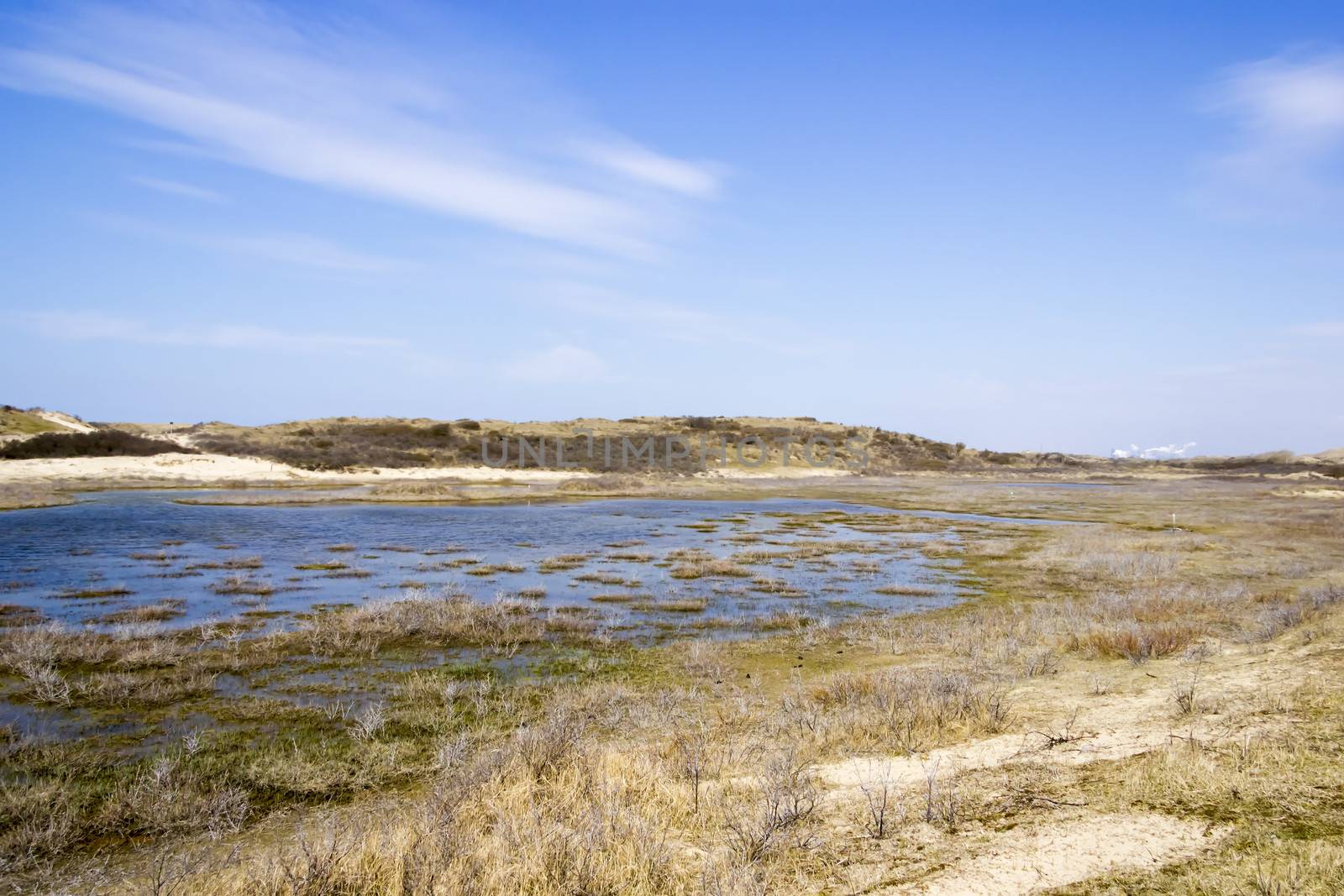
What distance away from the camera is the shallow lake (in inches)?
744

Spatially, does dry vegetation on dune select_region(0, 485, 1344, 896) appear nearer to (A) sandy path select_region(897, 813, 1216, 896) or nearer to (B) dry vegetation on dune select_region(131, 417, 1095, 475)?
(A) sandy path select_region(897, 813, 1216, 896)

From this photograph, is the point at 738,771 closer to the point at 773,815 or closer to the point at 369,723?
the point at 773,815

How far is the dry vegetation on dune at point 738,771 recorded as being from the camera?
5406mm

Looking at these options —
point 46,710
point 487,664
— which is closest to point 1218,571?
point 487,664

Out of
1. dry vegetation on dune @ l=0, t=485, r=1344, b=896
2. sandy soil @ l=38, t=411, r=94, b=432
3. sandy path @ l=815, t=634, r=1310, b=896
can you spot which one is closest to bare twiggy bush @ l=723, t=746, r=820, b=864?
dry vegetation on dune @ l=0, t=485, r=1344, b=896

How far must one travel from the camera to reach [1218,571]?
23016 mm

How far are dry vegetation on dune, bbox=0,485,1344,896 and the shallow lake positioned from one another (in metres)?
4.18

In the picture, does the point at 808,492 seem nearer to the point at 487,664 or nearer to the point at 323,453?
the point at 323,453

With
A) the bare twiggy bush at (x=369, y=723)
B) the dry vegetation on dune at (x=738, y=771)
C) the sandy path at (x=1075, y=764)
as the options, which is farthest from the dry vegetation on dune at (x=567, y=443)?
the sandy path at (x=1075, y=764)

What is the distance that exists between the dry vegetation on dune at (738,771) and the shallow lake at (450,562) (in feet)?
13.7

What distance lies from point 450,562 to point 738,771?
19.7m

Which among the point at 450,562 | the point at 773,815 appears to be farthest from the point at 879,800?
the point at 450,562

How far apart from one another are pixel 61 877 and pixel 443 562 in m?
19.4

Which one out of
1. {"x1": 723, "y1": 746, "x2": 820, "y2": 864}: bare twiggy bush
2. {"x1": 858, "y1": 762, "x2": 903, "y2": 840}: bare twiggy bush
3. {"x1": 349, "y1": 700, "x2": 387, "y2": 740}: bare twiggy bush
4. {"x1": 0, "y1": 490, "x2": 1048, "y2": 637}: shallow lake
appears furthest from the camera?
{"x1": 0, "y1": 490, "x2": 1048, "y2": 637}: shallow lake
